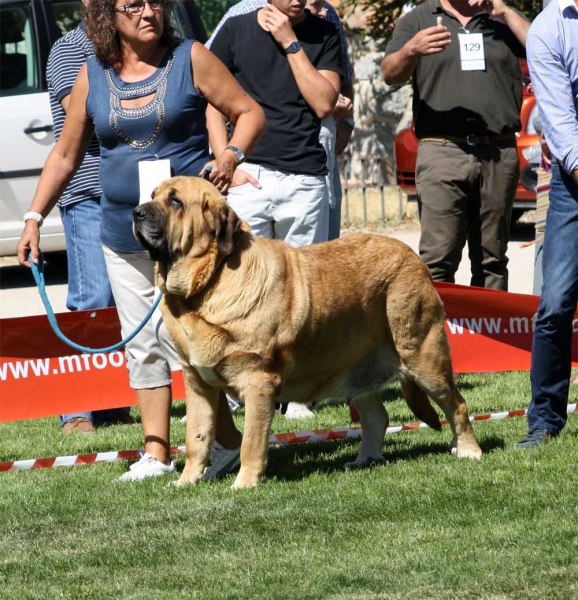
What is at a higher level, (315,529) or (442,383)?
(442,383)

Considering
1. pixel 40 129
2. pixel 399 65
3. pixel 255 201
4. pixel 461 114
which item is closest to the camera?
pixel 255 201

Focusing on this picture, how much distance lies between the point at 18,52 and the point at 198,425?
6586 mm

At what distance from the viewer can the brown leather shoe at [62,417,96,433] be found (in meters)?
7.12

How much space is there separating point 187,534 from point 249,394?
79 centimetres

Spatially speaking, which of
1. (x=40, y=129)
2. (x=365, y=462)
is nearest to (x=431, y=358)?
(x=365, y=462)

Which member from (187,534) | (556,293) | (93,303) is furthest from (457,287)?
(187,534)


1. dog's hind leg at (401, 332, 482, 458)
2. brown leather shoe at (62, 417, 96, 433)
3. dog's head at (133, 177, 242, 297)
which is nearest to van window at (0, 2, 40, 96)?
brown leather shoe at (62, 417, 96, 433)

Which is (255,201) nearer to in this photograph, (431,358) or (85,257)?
(85,257)

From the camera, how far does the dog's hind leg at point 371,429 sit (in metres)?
5.75

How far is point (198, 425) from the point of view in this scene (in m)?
5.35

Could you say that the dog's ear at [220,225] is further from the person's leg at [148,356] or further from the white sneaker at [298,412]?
the white sneaker at [298,412]

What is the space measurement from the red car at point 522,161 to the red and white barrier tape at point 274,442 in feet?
19.5

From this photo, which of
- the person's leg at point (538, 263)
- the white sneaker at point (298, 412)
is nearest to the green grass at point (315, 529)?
the white sneaker at point (298, 412)

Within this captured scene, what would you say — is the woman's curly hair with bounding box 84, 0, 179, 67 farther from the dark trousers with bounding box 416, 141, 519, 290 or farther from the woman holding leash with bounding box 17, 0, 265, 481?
the dark trousers with bounding box 416, 141, 519, 290
